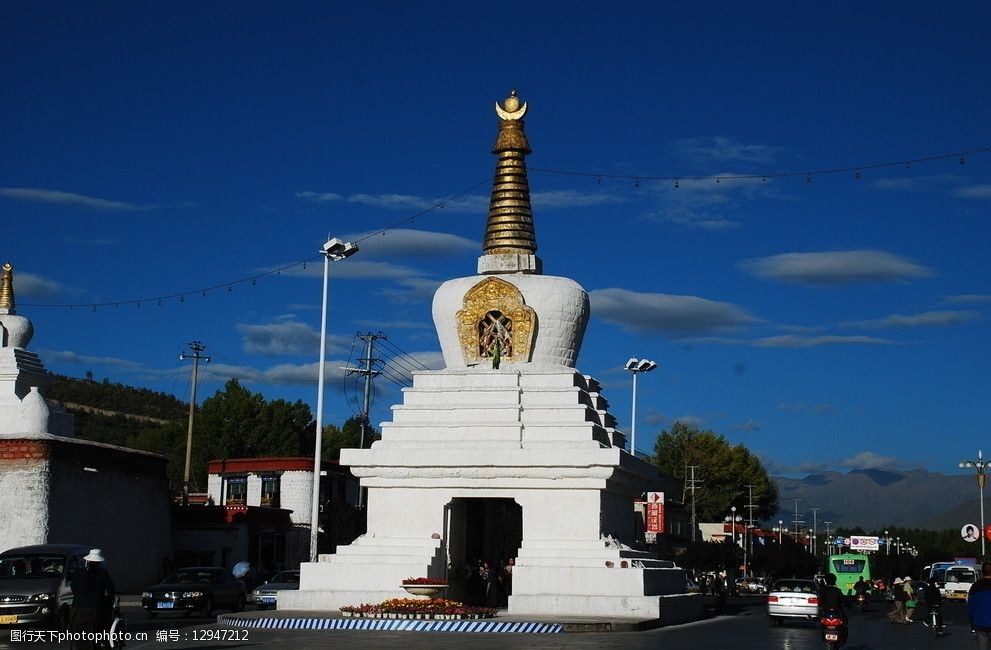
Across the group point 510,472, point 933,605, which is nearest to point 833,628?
point 933,605

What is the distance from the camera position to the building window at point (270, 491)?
63.2 meters

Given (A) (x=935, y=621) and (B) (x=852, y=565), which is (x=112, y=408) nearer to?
(B) (x=852, y=565)

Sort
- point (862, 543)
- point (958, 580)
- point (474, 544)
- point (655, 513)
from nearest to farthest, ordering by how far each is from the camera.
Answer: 1. point (474, 544)
2. point (958, 580)
3. point (655, 513)
4. point (862, 543)

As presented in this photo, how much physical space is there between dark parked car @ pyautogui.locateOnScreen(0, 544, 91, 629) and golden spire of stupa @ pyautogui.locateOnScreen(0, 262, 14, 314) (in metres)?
23.6

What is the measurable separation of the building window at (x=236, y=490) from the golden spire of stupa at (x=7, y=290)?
21331mm

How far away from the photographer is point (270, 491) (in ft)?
208

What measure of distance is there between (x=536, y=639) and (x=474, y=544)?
12.7 m

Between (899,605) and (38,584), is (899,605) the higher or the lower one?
the lower one

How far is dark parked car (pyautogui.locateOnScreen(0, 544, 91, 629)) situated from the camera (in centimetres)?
2205

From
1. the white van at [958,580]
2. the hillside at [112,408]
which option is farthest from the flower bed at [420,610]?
the hillside at [112,408]

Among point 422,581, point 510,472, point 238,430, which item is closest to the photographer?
point 422,581

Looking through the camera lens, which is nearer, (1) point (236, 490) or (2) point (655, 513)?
(2) point (655, 513)

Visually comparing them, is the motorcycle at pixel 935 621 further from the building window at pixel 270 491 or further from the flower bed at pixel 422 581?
the building window at pixel 270 491

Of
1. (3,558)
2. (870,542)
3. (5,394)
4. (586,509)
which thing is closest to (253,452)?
(5,394)
